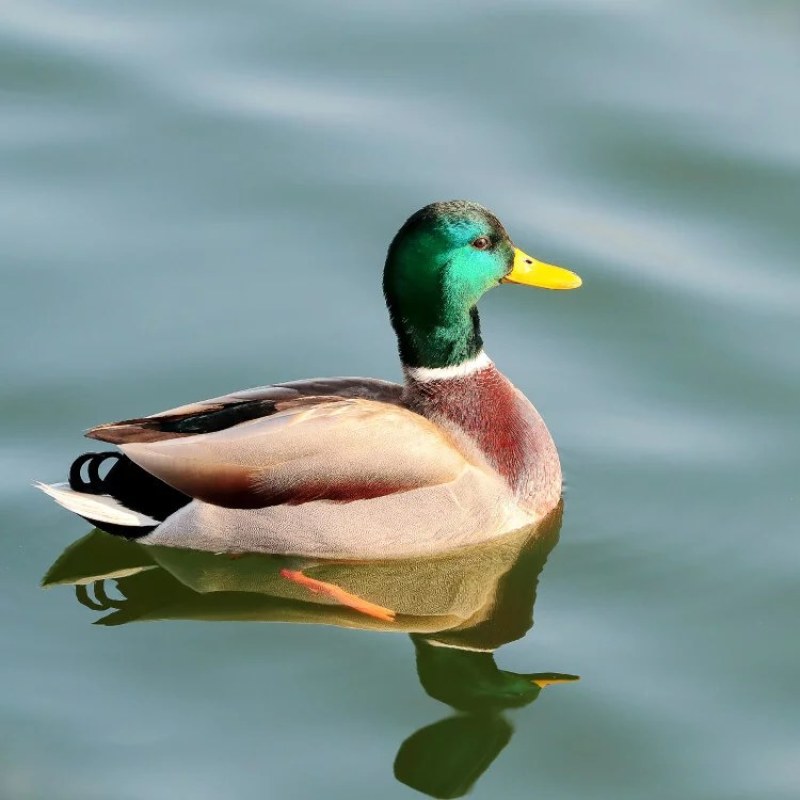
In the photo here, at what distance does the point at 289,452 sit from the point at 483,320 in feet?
6.22

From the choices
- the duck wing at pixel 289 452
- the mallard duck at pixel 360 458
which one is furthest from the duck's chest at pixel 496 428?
the duck wing at pixel 289 452

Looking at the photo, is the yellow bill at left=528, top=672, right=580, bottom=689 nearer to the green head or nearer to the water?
the water

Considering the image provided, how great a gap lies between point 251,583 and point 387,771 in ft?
4.81

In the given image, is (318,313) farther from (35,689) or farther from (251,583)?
(35,689)

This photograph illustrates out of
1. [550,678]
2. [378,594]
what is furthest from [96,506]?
[550,678]

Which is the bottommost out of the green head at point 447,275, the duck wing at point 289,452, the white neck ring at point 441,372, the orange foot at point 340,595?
the orange foot at point 340,595

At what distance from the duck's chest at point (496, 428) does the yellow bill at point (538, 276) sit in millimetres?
441

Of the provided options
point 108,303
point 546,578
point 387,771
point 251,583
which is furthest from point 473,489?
point 108,303

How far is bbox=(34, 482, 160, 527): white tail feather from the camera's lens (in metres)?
7.65

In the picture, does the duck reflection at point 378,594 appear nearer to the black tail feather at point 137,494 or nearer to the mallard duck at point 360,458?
the mallard duck at point 360,458

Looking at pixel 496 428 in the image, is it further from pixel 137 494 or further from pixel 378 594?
pixel 137 494

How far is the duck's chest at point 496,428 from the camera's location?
7980 mm

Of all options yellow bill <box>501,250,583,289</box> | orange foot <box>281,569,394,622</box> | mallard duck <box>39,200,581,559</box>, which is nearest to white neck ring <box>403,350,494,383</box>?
mallard duck <box>39,200,581,559</box>

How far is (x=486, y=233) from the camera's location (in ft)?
25.5
